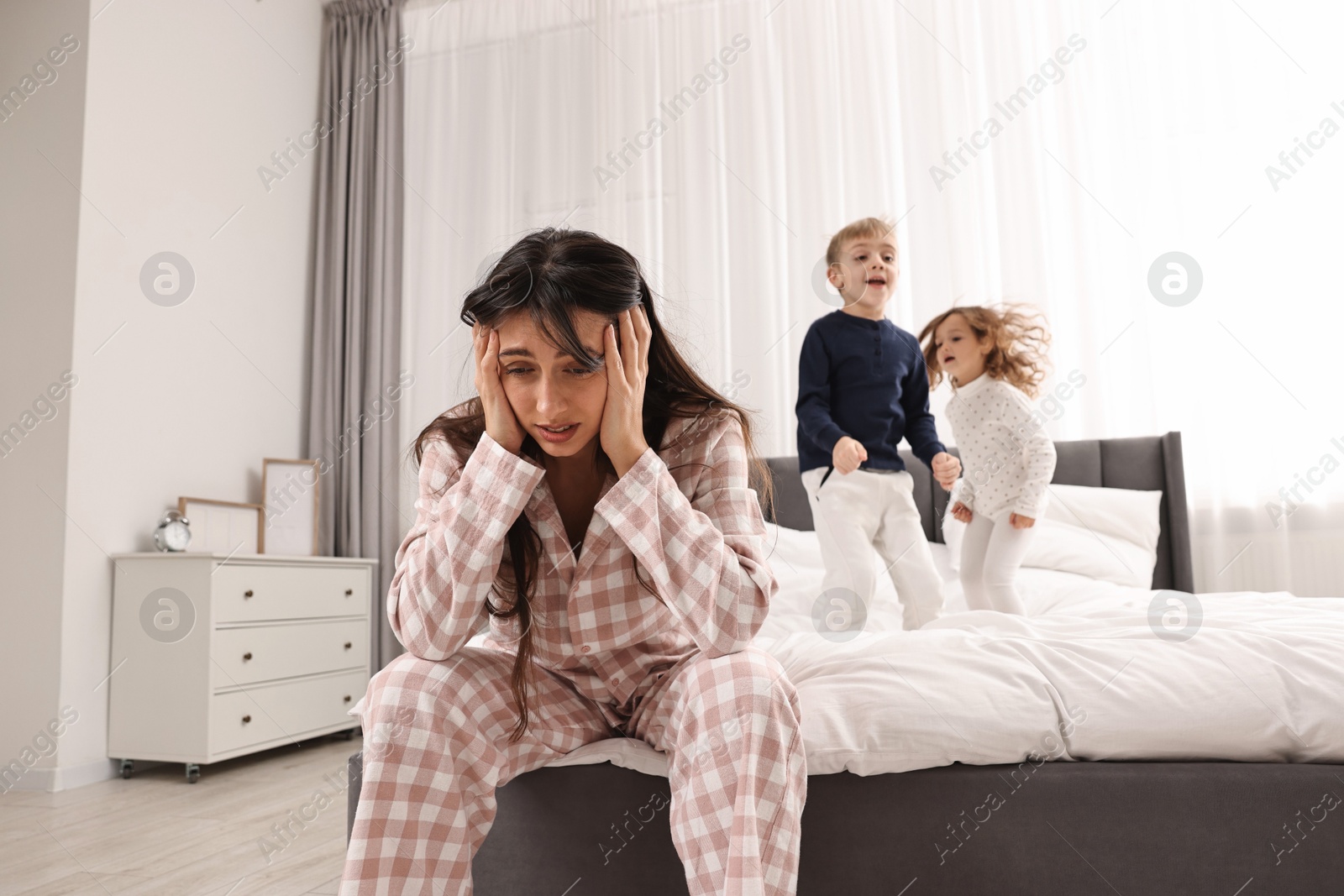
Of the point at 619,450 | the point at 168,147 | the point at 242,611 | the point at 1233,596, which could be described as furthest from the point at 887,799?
the point at 168,147

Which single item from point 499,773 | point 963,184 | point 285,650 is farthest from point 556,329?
point 963,184

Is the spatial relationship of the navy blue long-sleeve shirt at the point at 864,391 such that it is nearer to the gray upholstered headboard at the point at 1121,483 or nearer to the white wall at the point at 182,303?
the gray upholstered headboard at the point at 1121,483

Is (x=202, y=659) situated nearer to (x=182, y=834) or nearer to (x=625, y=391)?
(x=182, y=834)

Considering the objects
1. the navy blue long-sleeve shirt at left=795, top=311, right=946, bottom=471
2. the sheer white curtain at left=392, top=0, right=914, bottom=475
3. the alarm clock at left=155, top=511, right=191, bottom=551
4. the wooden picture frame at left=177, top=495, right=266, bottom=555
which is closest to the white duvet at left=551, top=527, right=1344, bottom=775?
the navy blue long-sleeve shirt at left=795, top=311, right=946, bottom=471

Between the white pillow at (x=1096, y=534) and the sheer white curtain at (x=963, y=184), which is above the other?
the sheer white curtain at (x=963, y=184)

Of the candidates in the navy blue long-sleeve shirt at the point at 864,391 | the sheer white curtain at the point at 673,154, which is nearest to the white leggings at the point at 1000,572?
the navy blue long-sleeve shirt at the point at 864,391

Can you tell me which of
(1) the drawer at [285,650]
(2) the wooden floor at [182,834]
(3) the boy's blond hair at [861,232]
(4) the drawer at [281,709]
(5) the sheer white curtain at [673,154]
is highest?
(5) the sheer white curtain at [673,154]

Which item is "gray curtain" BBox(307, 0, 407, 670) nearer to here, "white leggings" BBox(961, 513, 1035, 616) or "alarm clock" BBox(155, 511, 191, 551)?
"alarm clock" BBox(155, 511, 191, 551)

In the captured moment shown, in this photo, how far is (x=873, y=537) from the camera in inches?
82.5

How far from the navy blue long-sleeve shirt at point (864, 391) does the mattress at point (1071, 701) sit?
2.84 feet

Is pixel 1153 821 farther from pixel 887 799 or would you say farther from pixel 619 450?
pixel 619 450

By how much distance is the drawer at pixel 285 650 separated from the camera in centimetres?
256

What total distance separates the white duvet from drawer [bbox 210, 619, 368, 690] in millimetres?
1854

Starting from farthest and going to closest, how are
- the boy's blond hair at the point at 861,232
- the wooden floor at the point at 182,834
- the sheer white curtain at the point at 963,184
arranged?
the sheer white curtain at the point at 963,184
the boy's blond hair at the point at 861,232
the wooden floor at the point at 182,834
